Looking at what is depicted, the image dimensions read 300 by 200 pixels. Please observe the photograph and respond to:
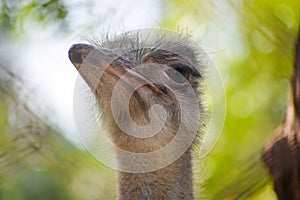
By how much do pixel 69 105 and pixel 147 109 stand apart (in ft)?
1.55

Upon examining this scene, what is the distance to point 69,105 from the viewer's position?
2969 millimetres

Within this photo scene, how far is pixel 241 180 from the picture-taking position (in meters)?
2.10

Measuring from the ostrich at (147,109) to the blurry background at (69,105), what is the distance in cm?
12

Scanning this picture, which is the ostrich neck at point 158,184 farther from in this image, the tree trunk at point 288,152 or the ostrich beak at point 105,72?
the tree trunk at point 288,152

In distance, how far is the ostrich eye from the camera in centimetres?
273

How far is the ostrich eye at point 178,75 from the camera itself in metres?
2.73

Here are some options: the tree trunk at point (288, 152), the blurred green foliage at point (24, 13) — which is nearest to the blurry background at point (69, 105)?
the blurred green foliage at point (24, 13)

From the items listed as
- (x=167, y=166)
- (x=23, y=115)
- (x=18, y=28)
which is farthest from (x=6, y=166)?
(x=18, y=28)

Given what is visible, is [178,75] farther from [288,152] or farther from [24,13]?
[288,152]

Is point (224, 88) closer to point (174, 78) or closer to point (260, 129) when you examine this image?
point (260, 129)

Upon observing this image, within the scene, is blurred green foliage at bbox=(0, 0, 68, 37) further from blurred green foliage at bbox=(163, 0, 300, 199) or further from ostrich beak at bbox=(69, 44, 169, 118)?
ostrich beak at bbox=(69, 44, 169, 118)

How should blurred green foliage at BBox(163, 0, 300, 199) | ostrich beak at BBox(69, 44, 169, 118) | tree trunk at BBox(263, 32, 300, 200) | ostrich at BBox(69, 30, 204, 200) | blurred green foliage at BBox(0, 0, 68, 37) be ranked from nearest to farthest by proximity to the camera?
tree trunk at BBox(263, 32, 300, 200) → ostrich beak at BBox(69, 44, 169, 118) → ostrich at BBox(69, 30, 204, 200) → blurred green foliage at BBox(163, 0, 300, 199) → blurred green foliage at BBox(0, 0, 68, 37)

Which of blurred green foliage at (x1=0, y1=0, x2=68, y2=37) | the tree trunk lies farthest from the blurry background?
the tree trunk

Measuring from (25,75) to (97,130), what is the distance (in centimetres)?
31
